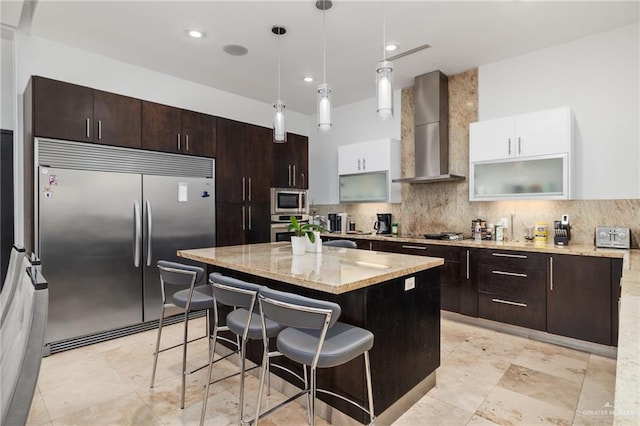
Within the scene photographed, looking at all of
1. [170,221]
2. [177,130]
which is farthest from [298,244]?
[177,130]

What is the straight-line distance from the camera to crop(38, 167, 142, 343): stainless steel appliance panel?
121 inches

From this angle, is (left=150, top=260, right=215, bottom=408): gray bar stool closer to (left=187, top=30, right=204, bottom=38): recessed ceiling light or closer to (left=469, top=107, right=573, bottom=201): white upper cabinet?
(left=187, top=30, right=204, bottom=38): recessed ceiling light

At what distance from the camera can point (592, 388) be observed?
8.05 ft

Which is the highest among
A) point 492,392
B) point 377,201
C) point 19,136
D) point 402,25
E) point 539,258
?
point 402,25

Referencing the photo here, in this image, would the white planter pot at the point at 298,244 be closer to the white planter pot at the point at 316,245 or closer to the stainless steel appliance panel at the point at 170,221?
the white planter pot at the point at 316,245

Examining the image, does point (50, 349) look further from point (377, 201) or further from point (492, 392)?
point (377, 201)

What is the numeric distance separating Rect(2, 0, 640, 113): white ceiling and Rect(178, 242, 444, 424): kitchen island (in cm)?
216

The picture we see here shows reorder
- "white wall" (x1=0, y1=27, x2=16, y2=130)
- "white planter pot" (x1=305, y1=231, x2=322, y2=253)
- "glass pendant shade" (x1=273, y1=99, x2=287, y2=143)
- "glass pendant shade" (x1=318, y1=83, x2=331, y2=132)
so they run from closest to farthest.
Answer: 1. "glass pendant shade" (x1=318, y1=83, x2=331, y2=132)
2. "white planter pot" (x1=305, y1=231, x2=322, y2=253)
3. "glass pendant shade" (x1=273, y1=99, x2=287, y2=143)
4. "white wall" (x1=0, y1=27, x2=16, y2=130)

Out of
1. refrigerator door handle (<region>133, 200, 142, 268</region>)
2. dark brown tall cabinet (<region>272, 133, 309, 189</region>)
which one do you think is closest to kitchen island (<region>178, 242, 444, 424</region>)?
refrigerator door handle (<region>133, 200, 142, 268</region>)

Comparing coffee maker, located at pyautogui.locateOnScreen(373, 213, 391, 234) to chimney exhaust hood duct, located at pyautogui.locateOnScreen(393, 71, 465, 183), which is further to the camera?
coffee maker, located at pyautogui.locateOnScreen(373, 213, 391, 234)

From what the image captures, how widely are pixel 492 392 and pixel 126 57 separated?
15.8 feet

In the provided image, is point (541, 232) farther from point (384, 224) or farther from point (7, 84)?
point (7, 84)

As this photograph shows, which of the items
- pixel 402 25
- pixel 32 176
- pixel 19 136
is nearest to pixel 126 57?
pixel 19 136

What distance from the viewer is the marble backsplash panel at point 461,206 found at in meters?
3.47
